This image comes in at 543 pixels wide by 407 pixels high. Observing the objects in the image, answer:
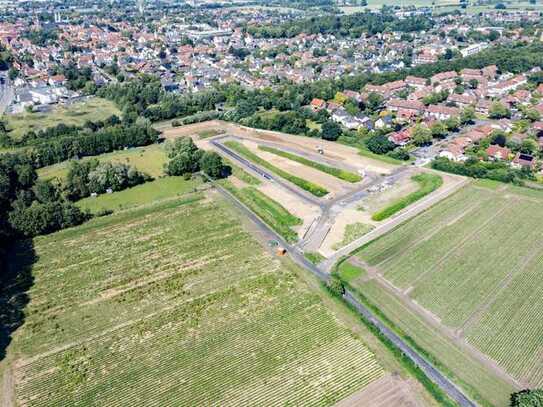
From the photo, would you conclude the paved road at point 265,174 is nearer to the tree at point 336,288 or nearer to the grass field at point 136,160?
the grass field at point 136,160

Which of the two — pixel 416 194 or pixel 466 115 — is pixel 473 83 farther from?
A: pixel 416 194

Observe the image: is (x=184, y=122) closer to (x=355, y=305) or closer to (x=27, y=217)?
(x=27, y=217)

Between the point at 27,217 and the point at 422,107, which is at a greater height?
the point at 422,107

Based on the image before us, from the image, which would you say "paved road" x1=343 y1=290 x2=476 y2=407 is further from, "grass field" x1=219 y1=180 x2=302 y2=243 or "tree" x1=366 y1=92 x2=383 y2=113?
"tree" x1=366 y1=92 x2=383 y2=113

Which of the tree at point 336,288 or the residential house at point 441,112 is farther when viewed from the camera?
the residential house at point 441,112

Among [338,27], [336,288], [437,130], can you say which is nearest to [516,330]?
[336,288]

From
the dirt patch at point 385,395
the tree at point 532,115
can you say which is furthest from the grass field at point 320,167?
the tree at point 532,115

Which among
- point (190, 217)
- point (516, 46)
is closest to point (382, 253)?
point (190, 217)

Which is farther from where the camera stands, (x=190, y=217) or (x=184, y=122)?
(x=184, y=122)
